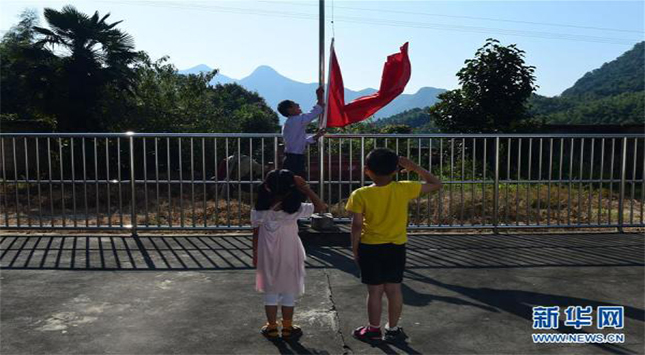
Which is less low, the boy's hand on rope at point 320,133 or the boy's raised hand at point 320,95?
the boy's raised hand at point 320,95

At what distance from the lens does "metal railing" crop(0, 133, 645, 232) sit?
7.14 meters

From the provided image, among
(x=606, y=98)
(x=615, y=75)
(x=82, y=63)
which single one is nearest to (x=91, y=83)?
(x=82, y=63)

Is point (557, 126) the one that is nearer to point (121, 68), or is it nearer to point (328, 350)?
point (121, 68)

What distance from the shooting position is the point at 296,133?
6.36 meters

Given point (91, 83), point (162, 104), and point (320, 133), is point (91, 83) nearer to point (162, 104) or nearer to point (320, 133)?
point (162, 104)

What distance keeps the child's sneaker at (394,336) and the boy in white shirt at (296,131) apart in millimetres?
2925

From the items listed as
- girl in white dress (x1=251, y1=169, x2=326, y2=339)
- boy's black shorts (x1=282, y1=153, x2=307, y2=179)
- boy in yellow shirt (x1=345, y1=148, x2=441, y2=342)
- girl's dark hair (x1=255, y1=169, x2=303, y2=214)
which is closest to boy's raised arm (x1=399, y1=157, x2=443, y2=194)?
boy in yellow shirt (x1=345, y1=148, x2=441, y2=342)

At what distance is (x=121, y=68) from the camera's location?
1688cm

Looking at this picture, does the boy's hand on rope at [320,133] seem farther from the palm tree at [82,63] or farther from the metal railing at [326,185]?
the palm tree at [82,63]

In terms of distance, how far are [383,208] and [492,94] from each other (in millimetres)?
11465

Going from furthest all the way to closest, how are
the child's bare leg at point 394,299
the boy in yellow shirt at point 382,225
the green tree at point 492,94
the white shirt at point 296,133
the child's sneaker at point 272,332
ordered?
the green tree at point 492,94, the white shirt at point 296,133, the child's sneaker at point 272,332, the child's bare leg at point 394,299, the boy in yellow shirt at point 382,225

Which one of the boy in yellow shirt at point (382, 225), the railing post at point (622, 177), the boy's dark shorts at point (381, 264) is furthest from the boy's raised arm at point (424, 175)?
the railing post at point (622, 177)

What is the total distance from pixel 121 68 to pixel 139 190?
18.5 ft

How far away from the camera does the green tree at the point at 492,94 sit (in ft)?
45.7
